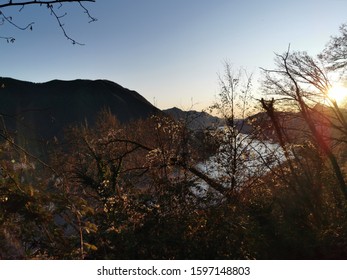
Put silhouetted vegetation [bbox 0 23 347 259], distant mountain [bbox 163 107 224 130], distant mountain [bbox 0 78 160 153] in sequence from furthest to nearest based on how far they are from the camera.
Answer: distant mountain [bbox 0 78 160 153]
distant mountain [bbox 163 107 224 130]
silhouetted vegetation [bbox 0 23 347 259]

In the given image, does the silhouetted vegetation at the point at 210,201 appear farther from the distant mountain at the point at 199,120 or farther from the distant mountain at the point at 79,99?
the distant mountain at the point at 79,99

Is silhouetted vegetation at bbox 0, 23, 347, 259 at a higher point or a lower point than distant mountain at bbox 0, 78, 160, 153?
lower

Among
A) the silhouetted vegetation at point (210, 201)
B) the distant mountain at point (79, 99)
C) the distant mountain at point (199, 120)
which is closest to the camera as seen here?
the silhouetted vegetation at point (210, 201)

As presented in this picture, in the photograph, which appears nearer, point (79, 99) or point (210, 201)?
point (210, 201)

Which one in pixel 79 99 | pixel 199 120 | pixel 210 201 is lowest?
pixel 210 201

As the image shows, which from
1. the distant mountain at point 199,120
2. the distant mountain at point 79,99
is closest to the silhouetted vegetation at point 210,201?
the distant mountain at point 199,120

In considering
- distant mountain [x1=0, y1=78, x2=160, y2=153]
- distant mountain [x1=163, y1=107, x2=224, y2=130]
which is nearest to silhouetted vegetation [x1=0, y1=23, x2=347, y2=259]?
distant mountain [x1=163, y1=107, x2=224, y2=130]

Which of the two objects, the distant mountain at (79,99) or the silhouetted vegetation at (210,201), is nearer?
the silhouetted vegetation at (210,201)

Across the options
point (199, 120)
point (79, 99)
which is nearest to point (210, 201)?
point (199, 120)

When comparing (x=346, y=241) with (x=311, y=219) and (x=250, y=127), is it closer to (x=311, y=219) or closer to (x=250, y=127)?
(x=311, y=219)

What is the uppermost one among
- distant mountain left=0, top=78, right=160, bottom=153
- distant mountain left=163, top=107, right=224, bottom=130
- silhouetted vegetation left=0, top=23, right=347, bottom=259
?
distant mountain left=0, top=78, right=160, bottom=153

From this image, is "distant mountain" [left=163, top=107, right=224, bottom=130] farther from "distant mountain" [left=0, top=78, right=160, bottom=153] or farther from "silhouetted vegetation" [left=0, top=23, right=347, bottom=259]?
"distant mountain" [left=0, top=78, right=160, bottom=153]

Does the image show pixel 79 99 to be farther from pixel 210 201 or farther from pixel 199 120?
pixel 210 201

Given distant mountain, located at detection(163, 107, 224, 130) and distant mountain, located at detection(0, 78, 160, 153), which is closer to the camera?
distant mountain, located at detection(163, 107, 224, 130)
